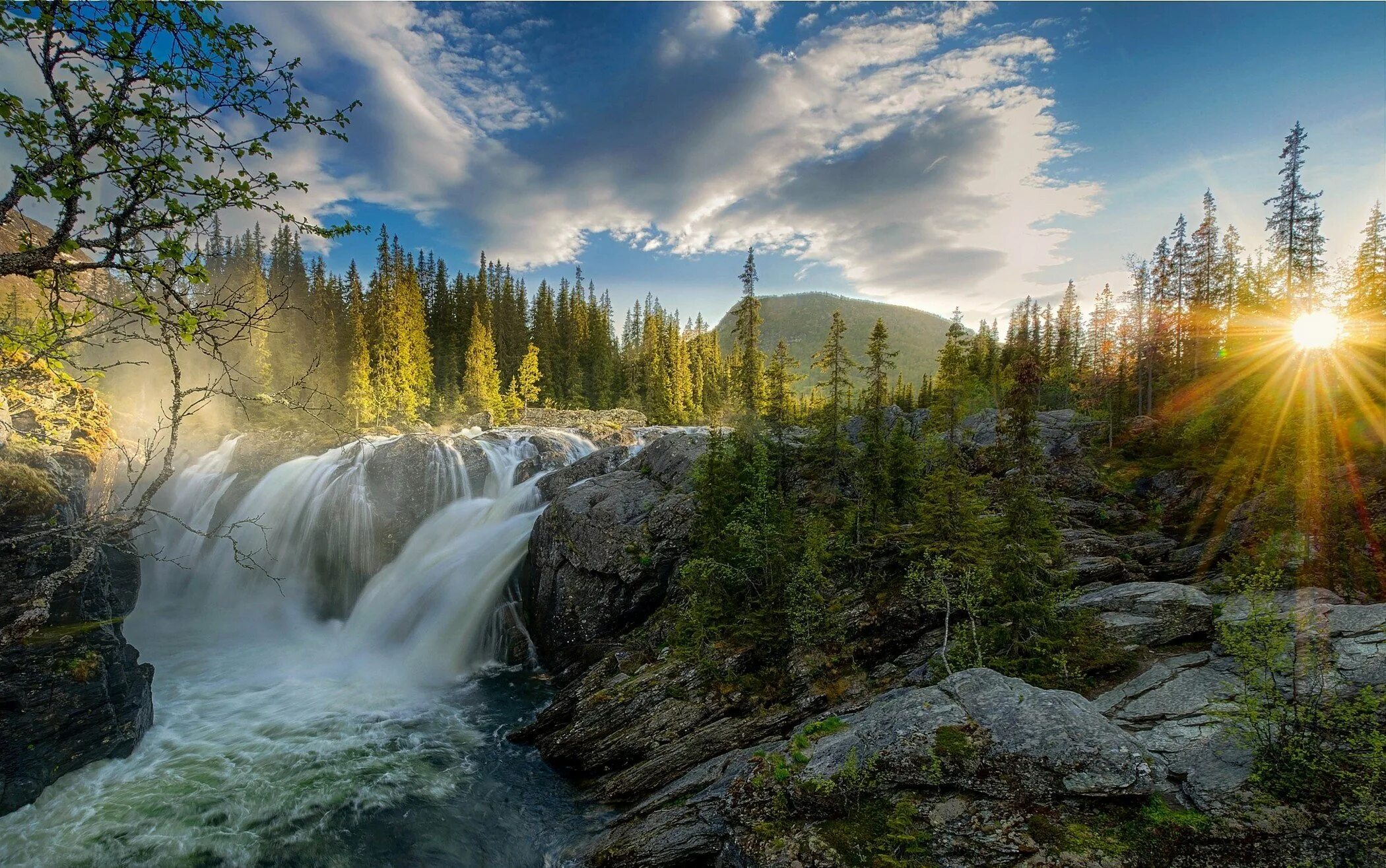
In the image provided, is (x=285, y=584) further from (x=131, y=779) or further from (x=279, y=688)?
(x=131, y=779)

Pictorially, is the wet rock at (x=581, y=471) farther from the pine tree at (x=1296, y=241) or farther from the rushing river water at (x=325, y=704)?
the pine tree at (x=1296, y=241)

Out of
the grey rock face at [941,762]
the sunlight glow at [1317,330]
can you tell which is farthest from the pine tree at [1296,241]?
the grey rock face at [941,762]

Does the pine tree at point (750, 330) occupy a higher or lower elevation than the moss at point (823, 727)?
Answer: higher

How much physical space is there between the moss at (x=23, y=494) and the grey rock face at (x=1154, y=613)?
79.3ft

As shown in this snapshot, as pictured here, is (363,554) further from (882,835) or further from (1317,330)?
(1317,330)

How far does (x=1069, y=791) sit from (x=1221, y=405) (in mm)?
28066

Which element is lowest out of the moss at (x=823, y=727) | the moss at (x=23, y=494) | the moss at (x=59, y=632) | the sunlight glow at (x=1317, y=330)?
the moss at (x=823, y=727)

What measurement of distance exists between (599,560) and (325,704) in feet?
30.4

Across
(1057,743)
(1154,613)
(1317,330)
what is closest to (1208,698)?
(1057,743)

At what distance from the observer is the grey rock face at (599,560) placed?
58.9 ft

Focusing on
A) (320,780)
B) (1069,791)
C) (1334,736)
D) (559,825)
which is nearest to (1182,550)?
(1334,736)

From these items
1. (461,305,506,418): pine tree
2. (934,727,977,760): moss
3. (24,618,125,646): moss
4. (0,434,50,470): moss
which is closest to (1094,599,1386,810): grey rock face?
(934,727,977,760): moss

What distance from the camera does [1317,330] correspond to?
2972 cm

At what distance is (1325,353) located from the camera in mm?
25484
